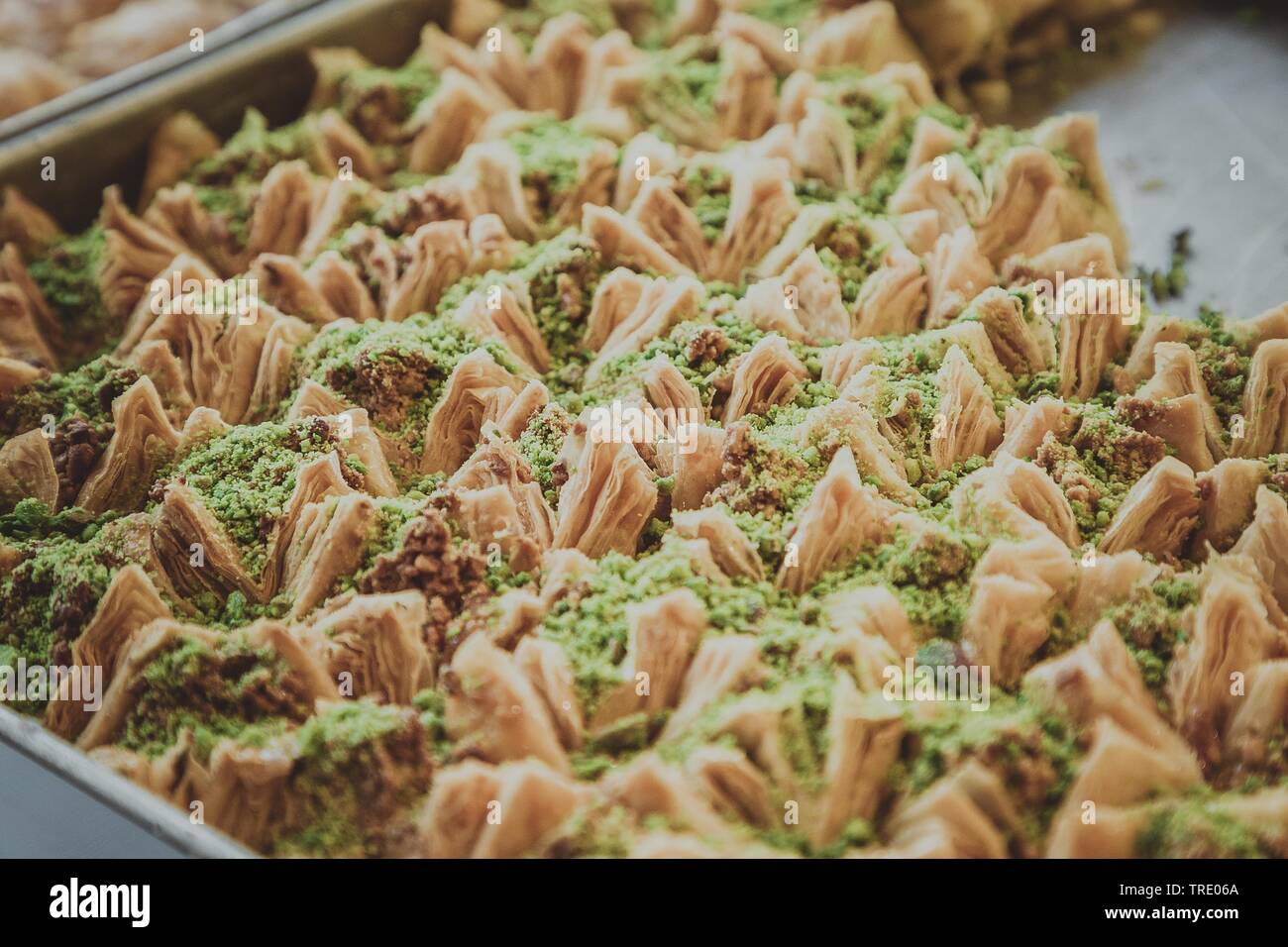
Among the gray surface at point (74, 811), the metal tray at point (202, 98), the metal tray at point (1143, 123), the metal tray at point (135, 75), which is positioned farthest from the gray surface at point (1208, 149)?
the gray surface at point (74, 811)

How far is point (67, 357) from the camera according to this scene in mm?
3316

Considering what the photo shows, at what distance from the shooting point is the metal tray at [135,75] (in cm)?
363

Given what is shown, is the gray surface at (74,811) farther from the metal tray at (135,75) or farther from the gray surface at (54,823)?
the metal tray at (135,75)

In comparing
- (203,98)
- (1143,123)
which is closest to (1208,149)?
(1143,123)

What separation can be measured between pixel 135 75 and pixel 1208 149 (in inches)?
140

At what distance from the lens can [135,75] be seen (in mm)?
3766

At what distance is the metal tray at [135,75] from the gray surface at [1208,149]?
9.18ft

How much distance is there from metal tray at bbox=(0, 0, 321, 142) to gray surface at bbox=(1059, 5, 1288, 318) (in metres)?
2.80

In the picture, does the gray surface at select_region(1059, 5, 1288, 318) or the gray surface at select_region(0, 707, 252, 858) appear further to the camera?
the gray surface at select_region(1059, 5, 1288, 318)

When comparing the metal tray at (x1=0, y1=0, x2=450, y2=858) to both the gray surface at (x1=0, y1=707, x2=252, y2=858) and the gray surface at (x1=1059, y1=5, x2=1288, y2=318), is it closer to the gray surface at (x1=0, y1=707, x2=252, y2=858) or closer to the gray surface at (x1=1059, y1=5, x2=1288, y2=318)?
the gray surface at (x1=0, y1=707, x2=252, y2=858)

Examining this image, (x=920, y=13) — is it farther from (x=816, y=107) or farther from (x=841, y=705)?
(x=841, y=705)

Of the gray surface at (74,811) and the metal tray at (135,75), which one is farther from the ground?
the metal tray at (135,75)

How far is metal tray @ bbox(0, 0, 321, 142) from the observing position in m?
3.63

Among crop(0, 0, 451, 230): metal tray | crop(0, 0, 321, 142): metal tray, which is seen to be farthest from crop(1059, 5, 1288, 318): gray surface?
crop(0, 0, 321, 142): metal tray
